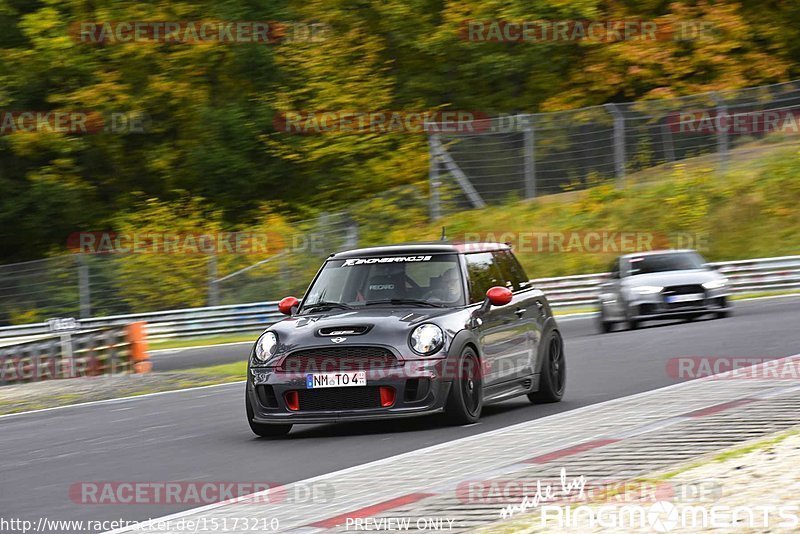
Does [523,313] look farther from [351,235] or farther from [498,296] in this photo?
[351,235]

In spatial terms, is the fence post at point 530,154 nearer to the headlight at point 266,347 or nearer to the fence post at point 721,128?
the fence post at point 721,128

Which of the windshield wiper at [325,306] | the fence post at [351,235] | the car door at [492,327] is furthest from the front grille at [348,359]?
the fence post at [351,235]

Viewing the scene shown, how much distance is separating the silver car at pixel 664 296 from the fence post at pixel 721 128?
10.7 metres

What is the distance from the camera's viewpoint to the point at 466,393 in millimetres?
11445

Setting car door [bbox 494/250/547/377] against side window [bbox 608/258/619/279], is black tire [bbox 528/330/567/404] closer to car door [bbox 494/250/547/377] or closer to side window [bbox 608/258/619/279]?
car door [bbox 494/250/547/377]

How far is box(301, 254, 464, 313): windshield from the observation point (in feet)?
39.4

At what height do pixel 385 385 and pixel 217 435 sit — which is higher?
pixel 385 385

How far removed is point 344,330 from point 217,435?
5.56 feet

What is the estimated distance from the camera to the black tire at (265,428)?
1166 centimetres

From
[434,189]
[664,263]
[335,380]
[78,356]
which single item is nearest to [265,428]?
[335,380]

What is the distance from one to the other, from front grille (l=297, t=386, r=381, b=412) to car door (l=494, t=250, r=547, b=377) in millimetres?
1823

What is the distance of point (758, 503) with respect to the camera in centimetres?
653

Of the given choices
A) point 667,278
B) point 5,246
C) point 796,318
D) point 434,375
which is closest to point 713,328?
point 796,318

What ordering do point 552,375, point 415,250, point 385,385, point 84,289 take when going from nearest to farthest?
point 385,385 → point 415,250 → point 552,375 → point 84,289
